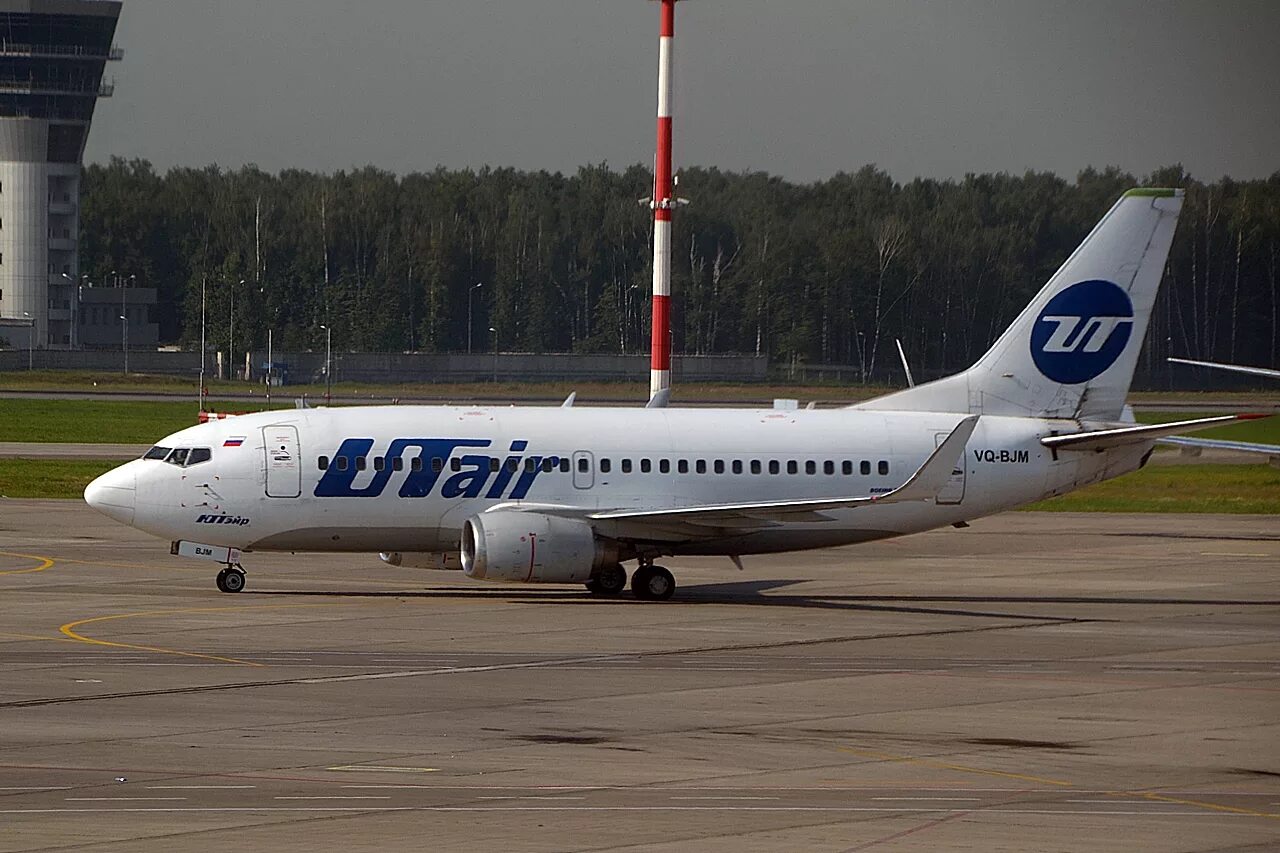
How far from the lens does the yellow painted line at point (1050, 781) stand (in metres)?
18.3

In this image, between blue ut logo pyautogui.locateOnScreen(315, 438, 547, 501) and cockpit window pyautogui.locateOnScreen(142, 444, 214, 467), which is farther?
cockpit window pyautogui.locateOnScreen(142, 444, 214, 467)

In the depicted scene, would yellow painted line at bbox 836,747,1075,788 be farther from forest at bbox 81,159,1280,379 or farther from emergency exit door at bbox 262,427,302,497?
forest at bbox 81,159,1280,379

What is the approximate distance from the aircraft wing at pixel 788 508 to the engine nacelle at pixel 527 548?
984 millimetres

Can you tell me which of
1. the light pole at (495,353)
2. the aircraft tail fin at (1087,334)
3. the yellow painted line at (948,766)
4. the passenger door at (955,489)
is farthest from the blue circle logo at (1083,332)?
the light pole at (495,353)

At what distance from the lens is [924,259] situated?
6093 inches

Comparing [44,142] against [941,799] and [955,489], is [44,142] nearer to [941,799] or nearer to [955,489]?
[955,489]

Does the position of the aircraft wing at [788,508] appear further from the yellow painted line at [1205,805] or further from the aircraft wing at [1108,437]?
Answer: the yellow painted line at [1205,805]

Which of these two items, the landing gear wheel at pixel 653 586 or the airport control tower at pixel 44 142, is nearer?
the landing gear wheel at pixel 653 586

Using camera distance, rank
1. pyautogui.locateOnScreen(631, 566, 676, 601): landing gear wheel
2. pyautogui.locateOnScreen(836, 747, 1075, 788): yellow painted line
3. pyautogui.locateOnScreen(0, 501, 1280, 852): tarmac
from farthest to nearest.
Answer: pyautogui.locateOnScreen(631, 566, 676, 601): landing gear wheel → pyautogui.locateOnScreen(836, 747, 1075, 788): yellow painted line → pyautogui.locateOnScreen(0, 501, 1280, 852): tarmac

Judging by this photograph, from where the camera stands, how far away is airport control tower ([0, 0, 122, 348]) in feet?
583

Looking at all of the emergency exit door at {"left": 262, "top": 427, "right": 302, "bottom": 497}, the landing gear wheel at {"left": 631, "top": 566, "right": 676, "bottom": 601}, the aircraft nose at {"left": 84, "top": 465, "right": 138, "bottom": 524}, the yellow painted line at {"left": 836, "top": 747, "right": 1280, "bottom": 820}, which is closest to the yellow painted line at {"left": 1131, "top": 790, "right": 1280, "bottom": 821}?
the yellow painted line at {"left": 836, "top": 747, "right": 1280, "bottom": 820}

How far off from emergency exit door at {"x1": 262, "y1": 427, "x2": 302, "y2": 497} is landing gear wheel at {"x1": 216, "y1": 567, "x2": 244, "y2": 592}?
1.90 meters

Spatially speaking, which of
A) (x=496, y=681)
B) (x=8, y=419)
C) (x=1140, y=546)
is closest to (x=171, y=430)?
(x=8, y=419)

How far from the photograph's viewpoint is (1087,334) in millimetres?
42094
